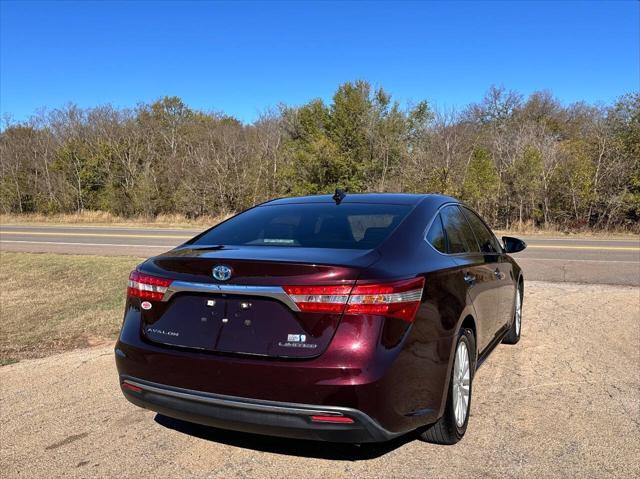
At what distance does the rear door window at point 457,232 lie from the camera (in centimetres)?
377

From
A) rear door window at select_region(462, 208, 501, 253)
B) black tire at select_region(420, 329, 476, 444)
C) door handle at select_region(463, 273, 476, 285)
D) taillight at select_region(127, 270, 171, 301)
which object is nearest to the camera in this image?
taillight at select_region(127, 270, 171, 301)

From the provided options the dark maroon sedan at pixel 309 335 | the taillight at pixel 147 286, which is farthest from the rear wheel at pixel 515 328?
the taillight at pixel 147 286

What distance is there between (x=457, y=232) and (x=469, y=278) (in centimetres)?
51

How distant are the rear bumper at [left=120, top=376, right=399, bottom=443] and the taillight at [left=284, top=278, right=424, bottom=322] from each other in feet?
1.57

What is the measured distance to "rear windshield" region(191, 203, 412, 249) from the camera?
315cm

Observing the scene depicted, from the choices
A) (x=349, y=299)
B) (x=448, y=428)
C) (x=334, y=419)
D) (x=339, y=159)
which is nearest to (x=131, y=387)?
(x=334, y=419)

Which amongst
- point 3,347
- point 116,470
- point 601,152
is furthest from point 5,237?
point 601,152

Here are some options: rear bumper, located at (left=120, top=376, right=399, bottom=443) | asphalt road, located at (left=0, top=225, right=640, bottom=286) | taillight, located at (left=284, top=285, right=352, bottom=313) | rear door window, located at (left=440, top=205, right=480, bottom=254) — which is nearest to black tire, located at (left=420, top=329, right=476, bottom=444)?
rear bumper, located at (left=120, top=376, right=399, bottom=443)

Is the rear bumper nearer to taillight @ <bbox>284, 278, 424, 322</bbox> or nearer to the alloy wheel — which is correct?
taillight @ <bbox>284, 278, 424, 322</bbox>

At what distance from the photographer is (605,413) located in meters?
3.73

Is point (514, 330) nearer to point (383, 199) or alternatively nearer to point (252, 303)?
point (383, 199)

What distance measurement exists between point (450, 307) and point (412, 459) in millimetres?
933

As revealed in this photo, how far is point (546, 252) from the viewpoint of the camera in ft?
47.3

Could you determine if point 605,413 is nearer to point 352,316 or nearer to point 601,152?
point 352,316
